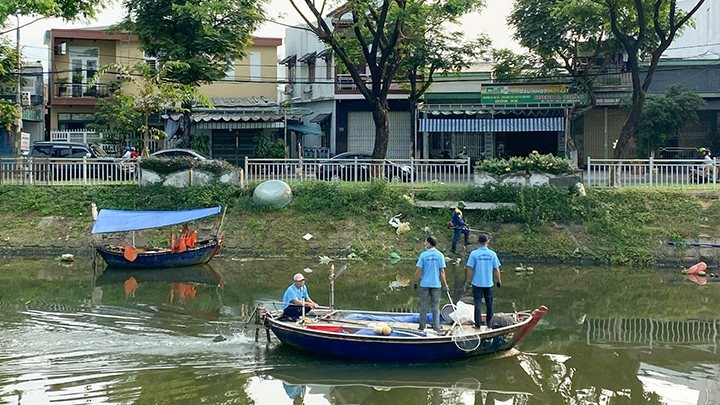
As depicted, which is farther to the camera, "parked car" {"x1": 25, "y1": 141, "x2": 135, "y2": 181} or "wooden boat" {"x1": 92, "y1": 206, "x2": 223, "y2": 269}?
"parked car" {"x1": 25, "y1": 141, "x2": 135, "y2": 181}

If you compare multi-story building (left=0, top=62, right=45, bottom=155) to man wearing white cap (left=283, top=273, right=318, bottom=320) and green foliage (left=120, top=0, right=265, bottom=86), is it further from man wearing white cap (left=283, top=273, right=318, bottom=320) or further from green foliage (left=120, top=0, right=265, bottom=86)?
man wearing white cap (left=283, top=273, right=318, bottom=320)

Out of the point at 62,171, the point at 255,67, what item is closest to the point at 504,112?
the point at 255,67

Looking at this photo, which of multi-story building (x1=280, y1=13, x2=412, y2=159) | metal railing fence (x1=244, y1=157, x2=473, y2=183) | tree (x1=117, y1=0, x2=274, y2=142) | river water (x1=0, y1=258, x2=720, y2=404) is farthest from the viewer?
multi-story building (x1=280, y1=13, x2=412, y2=159)

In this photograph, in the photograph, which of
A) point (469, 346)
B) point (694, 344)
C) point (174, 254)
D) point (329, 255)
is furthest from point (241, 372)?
point (329, 255)

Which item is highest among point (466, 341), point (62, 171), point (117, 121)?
point (117, 121)

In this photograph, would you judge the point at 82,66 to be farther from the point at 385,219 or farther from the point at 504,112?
the point at 385,219

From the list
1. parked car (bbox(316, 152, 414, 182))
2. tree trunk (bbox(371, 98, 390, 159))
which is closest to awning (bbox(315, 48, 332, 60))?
tree trunk (bbox(371, 98, 390, 159))

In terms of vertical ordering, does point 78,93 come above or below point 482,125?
above

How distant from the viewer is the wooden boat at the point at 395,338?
1173 cm

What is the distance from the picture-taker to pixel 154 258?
2094 centimetres

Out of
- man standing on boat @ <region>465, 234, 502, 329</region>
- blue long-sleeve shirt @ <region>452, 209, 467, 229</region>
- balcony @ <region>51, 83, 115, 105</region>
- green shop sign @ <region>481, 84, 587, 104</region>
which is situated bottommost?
man standing on boat @ <region>465, 234, 502, 329</region>

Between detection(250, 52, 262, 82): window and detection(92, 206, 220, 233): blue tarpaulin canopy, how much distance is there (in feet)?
69.3

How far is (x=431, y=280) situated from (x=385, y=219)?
11.9 meters

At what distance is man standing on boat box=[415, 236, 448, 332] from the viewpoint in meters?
12.5
